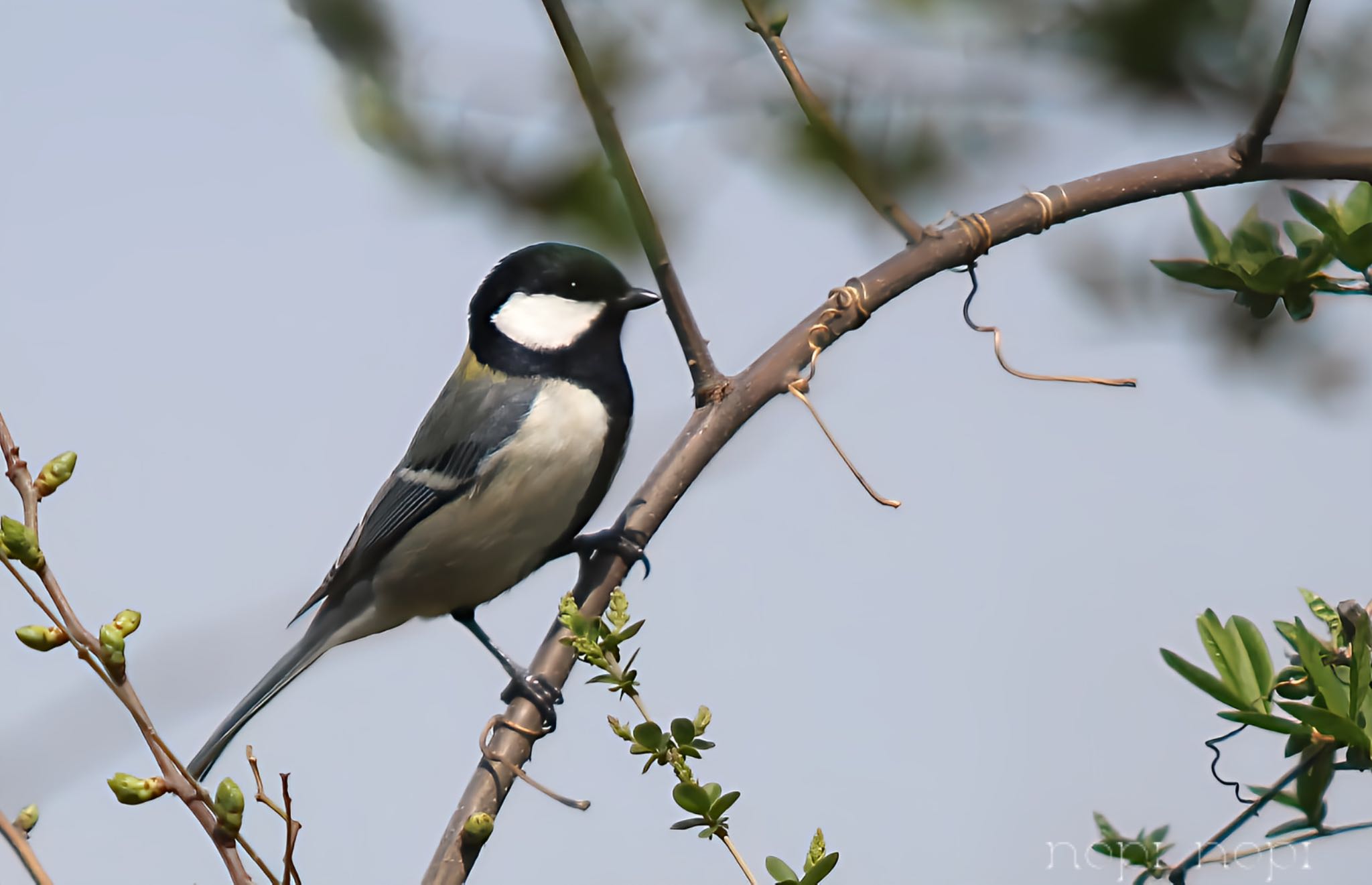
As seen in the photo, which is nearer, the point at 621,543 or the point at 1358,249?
the point at 1358,249

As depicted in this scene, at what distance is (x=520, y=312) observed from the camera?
7.91 feet

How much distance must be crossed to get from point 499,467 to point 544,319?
31cm

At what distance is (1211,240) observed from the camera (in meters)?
1.50

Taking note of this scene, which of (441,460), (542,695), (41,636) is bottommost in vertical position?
(41,636)

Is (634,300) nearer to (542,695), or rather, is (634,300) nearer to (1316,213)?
(542,695)

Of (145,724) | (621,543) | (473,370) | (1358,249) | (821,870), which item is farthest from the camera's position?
(473,370)

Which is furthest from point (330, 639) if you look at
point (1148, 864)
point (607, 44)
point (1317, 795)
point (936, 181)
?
point (1317, 795)

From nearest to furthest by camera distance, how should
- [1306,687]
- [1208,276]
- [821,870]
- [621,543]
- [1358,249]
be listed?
[821,870], [1306,687], [1358,249], [1208,276], [621,543]

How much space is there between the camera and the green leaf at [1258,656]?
3.89 ft

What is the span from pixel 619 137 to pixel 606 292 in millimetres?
822

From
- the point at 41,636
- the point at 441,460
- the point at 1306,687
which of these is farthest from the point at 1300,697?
the point at 441,460

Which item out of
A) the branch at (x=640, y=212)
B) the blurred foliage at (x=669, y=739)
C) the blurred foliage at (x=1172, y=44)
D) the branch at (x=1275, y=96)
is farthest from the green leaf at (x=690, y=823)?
the blurred foliage at (x=1172, y=44)

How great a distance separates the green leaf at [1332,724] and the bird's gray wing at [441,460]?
1.46 metres

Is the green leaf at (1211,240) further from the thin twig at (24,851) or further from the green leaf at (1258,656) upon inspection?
the thin twig at (24,851)
